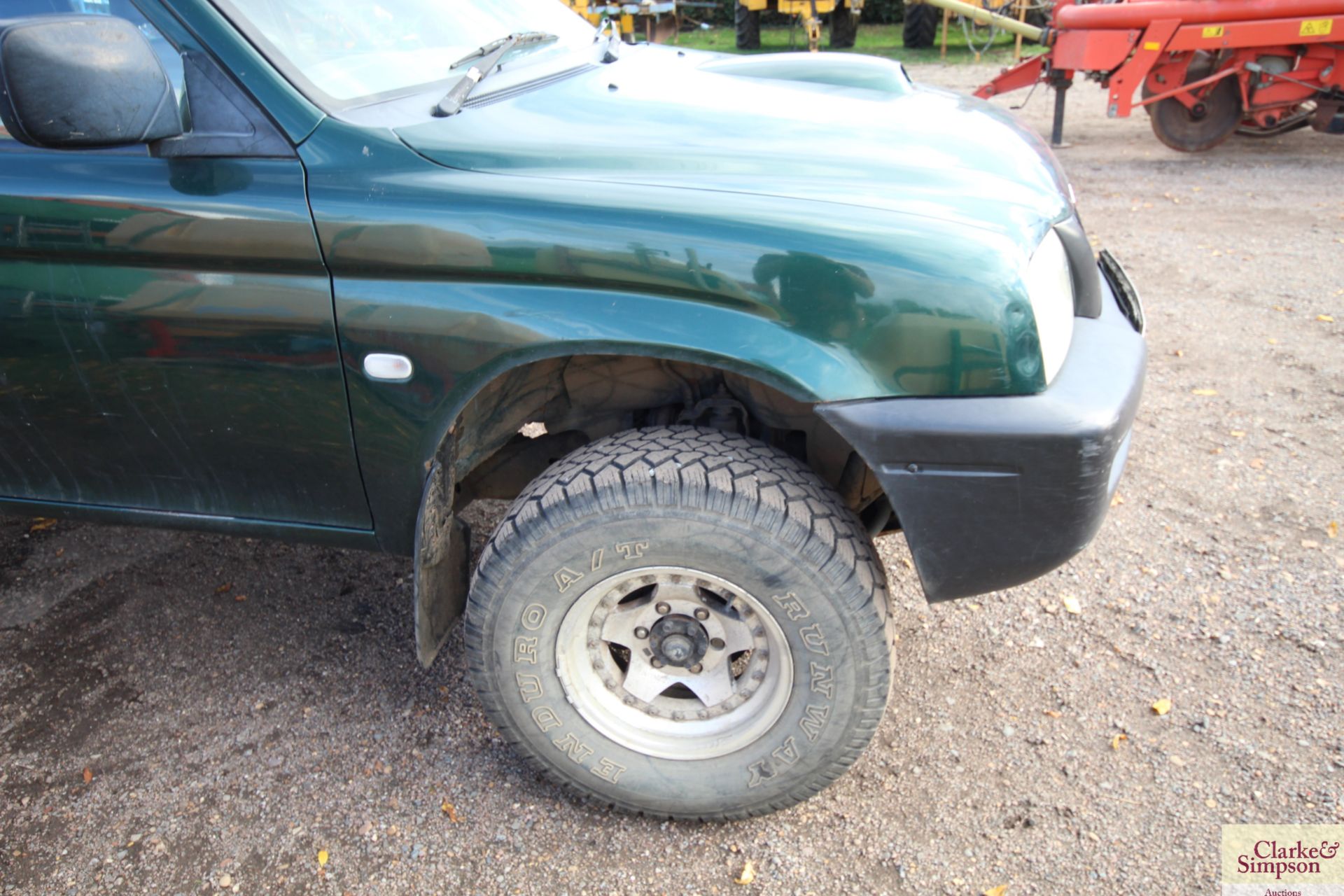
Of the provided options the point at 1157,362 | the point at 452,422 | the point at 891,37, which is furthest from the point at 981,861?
the point at 891,37

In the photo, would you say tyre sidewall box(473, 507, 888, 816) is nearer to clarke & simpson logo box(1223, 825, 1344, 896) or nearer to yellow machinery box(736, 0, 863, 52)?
clarke & simpson logo box(1223, 825, 1344, 896)

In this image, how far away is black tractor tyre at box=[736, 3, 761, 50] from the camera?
50.8 ft

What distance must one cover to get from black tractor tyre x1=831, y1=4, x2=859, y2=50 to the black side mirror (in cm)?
1557

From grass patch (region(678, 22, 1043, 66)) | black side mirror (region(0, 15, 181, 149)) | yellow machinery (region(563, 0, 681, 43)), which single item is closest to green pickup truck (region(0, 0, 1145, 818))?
black side mirror (region(0, 15, 181, 149))

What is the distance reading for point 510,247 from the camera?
1825 millimetres

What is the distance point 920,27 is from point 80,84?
15819mm

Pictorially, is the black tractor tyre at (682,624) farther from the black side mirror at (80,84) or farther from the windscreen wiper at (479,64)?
the black side mirror at (80,84)

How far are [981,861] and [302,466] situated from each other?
178 centimetres

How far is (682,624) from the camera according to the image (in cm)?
214

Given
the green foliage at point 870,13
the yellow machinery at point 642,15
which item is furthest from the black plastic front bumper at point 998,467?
the green foliage at point 870,13

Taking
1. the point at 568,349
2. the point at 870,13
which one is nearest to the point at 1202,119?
the point at 568,349

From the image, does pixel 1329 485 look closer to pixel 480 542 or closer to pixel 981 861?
pixel 981 861

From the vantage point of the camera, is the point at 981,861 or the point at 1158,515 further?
the point at 1158,515

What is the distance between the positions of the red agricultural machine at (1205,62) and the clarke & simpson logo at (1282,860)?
24.0 ft
